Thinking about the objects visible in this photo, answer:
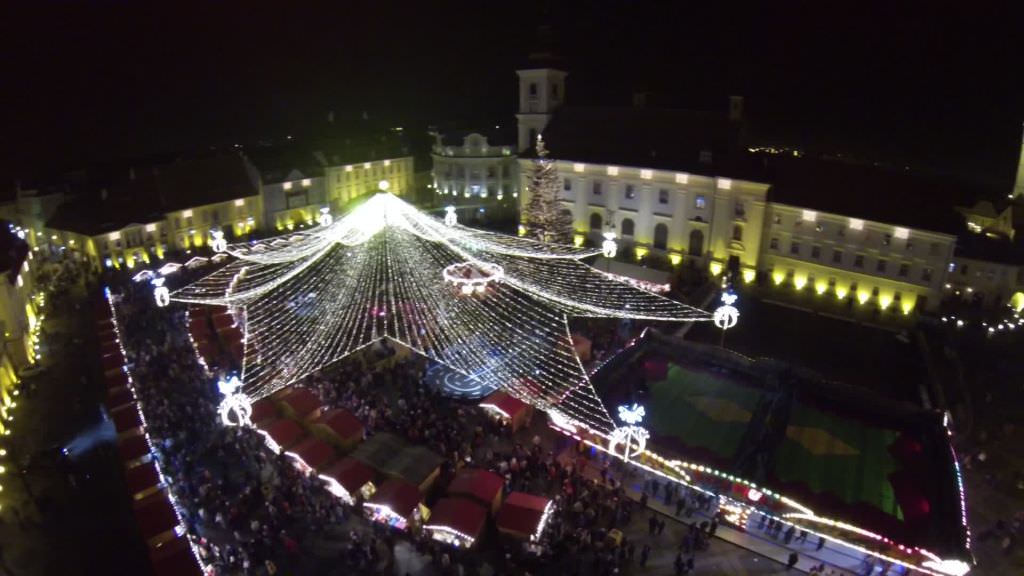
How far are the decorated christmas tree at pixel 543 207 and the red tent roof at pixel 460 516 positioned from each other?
2231 cm

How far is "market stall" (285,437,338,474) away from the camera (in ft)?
60.5

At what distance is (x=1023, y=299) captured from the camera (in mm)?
30375

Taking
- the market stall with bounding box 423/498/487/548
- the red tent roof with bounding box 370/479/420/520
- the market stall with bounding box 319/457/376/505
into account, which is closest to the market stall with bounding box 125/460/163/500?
the market stall with bounding box 319/457/376/505

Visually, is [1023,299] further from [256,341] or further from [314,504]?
[256,341]

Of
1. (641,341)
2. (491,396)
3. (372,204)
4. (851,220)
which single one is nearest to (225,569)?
(491,396)

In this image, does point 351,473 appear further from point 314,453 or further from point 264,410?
point 264,410

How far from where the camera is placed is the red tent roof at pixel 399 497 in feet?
54.4

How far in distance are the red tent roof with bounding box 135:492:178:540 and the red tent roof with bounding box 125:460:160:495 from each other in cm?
63

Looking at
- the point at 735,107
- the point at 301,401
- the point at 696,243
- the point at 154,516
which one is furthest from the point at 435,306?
the point at 735,107

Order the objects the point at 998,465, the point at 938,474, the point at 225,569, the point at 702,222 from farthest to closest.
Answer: the point at 702,222 < the point at 998,465 < the point at 938,474 < the point at 225,569

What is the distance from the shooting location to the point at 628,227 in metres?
39.8

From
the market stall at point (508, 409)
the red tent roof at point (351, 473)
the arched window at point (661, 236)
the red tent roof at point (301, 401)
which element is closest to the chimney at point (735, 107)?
the arched window at point (661, 236)

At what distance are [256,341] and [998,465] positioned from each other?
95.7ft

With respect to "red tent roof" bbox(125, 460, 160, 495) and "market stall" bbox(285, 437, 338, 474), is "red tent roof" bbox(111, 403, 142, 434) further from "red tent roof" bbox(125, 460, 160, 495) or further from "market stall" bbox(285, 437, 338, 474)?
"market stall" bbox(285, 437, 338, 474)
